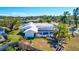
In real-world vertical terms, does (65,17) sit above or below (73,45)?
above

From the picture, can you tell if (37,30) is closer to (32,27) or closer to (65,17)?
(32,27)

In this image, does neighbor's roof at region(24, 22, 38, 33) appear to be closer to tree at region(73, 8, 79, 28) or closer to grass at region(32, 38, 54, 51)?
grass at region(32, 38, 54, 51)

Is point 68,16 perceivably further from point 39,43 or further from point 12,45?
point 12,45

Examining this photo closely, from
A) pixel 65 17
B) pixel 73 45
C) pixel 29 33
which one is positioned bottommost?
pixel 73 45

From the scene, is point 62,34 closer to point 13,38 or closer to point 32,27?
point 32,27

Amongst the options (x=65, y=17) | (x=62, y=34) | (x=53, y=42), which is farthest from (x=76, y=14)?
(x=53, y=42)

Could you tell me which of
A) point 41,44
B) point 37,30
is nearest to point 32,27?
point 37,30

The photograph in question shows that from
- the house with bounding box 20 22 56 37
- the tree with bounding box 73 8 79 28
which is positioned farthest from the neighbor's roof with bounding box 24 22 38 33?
the tree with bounding box 73 8 79 28
